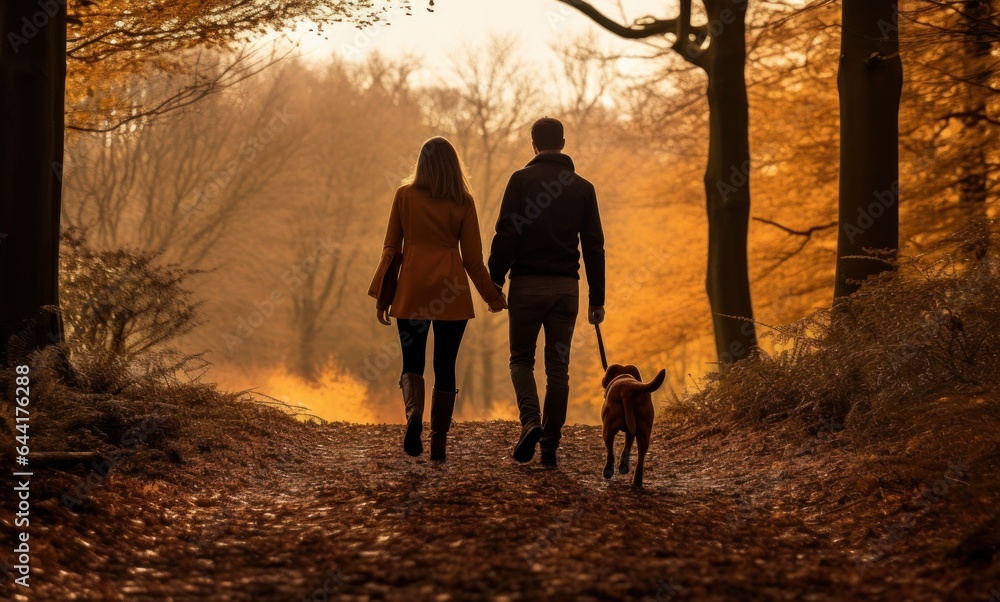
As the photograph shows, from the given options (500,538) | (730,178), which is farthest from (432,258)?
(730,178)

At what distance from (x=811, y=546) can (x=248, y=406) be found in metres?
6.07

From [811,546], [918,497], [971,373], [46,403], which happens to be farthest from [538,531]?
[46,403]

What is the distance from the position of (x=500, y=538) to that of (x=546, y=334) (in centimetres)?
232

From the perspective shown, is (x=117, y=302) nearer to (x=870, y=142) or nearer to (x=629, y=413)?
(x=629, y=413)

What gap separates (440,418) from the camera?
252 inches

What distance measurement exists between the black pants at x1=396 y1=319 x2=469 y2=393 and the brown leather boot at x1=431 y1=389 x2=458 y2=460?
52 mm

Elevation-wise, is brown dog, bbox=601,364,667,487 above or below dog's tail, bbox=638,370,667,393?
below

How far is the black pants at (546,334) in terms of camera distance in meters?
6.20

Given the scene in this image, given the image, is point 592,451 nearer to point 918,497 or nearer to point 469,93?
point 918,497

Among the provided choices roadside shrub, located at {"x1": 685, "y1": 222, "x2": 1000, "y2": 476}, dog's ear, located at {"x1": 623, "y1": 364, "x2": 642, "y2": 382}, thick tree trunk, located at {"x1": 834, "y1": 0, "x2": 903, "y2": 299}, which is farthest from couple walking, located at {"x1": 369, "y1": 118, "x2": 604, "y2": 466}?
thick tree trunk, located at {"x1": 834, "y1": 0, "x2": 903, "y2": 299}

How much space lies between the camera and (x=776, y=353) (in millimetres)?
8391

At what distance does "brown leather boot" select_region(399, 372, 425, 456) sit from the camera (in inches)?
244

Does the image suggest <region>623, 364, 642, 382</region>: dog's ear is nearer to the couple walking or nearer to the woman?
the couple walking

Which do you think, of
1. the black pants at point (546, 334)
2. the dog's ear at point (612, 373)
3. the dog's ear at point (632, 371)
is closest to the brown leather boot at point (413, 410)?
the black pants at point (546, 334)
